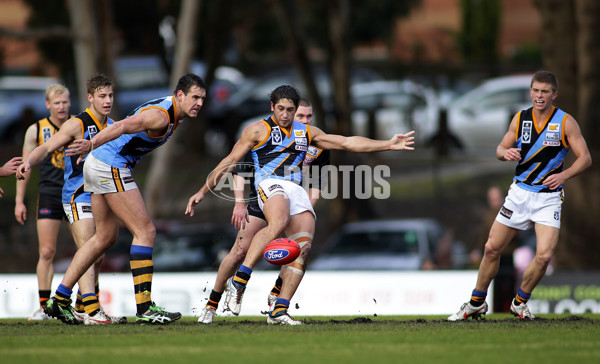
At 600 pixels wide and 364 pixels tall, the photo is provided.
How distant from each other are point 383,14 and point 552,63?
15.9 m

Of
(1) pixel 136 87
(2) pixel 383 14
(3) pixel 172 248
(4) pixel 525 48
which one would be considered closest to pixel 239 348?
(3) pixel 172 248

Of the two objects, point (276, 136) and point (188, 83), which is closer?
point (188, 83)

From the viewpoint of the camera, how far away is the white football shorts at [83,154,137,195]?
27.8 ft

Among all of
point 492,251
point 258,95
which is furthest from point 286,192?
point 258,95

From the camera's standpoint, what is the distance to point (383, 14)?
3316cm

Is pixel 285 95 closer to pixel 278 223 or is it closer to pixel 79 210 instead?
pixel 278 223

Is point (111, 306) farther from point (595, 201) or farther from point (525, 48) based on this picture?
point (525, 48)

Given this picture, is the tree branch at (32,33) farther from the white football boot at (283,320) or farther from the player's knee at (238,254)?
the white football boot at (283,320)

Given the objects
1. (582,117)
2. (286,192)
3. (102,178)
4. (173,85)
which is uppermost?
(173,85)

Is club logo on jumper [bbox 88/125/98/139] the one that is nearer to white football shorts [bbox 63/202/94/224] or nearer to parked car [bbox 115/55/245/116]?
white football shorts [bbox 63/202/94/224]

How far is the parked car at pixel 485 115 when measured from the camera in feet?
73.6

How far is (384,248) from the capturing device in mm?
16312

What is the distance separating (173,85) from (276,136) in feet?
33.0

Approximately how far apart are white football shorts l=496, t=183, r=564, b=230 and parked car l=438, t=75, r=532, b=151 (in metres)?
13.7
